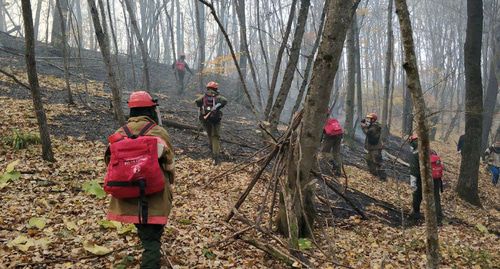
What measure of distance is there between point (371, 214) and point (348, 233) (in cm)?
151

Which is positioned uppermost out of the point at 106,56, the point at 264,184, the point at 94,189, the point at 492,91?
the point at 106,56

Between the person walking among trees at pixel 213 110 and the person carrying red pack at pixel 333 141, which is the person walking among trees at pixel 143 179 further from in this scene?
the person carrying red pack at pixel 333 141

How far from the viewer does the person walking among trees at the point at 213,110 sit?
9.52 meters

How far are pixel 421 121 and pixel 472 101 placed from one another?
8.37 metres

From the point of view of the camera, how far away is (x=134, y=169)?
3.54 metres

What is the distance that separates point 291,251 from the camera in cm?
494

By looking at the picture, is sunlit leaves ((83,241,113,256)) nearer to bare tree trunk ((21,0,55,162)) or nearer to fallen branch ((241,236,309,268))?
fallen branch ((241,236,309,268))

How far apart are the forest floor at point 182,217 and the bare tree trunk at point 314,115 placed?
0.49 meters

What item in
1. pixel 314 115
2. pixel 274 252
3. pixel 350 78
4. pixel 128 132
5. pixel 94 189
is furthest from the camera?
pixel 350 78

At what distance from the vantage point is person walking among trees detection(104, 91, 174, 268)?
11.8 ft

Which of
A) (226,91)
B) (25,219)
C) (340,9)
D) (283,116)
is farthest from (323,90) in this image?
(283,116)

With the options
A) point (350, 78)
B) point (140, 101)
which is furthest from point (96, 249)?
point (350, 78)

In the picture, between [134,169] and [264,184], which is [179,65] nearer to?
[264,184]

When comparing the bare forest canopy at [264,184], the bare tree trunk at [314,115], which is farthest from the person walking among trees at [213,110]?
the bare tree trunk at [314,115]
